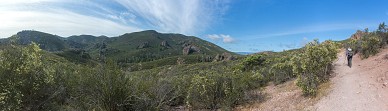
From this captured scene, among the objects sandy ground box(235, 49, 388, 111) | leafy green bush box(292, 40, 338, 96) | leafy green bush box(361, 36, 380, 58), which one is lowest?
sandy ground box(235, 49, 388, 111)

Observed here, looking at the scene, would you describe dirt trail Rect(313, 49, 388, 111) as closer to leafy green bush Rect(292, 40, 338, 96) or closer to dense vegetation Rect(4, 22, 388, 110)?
leafy green bush Rect(292, 40, 338, 96)

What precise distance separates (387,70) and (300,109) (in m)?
8.21

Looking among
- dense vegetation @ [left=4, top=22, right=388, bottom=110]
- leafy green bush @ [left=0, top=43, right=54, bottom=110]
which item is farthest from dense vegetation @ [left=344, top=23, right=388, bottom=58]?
leafy green bush @ [left=0, top=43, right=54, bottom=110]

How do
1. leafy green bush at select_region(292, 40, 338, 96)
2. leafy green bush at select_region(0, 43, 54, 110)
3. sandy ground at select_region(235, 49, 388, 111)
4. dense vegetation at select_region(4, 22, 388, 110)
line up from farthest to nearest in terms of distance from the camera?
leafy green bush at select_region(292, 40, 338, 96), sandy ground at select_region(235, 49, 388, 111), dense vegetation at select_region(4, 22, 388, 110), leafy green bush at select_region(0, 43, 54, 110)

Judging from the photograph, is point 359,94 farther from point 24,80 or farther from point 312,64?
point 24,80

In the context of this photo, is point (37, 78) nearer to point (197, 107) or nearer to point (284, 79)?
point (197, 107)

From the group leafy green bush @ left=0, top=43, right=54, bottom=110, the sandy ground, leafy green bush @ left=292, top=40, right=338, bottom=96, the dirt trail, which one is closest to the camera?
leafy green bush @ left=0, top=43, right=54, bottom=110

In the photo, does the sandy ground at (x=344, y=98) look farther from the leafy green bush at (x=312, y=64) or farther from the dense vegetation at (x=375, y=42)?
the dense vegetation at (x=375, y=42)

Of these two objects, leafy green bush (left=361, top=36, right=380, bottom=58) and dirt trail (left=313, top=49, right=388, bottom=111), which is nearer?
dirt trail (left=313, top=49, right=388, bottom=111)

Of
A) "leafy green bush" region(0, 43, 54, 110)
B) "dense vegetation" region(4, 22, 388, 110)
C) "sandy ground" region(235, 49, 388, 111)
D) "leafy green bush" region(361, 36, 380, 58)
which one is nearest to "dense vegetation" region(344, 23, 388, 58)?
"leafy green bush" region(361, 36, 380, 58)

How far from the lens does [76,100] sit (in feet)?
44.8

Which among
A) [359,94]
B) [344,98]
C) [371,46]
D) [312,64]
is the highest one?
[371,46]

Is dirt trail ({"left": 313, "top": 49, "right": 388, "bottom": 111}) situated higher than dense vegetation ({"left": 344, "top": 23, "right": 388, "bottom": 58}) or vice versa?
dense vegetation ({"left": 344, "top": 23, "right": 388, "bottom": 58})

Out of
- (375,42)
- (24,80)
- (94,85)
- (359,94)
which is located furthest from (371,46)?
(24,80)
